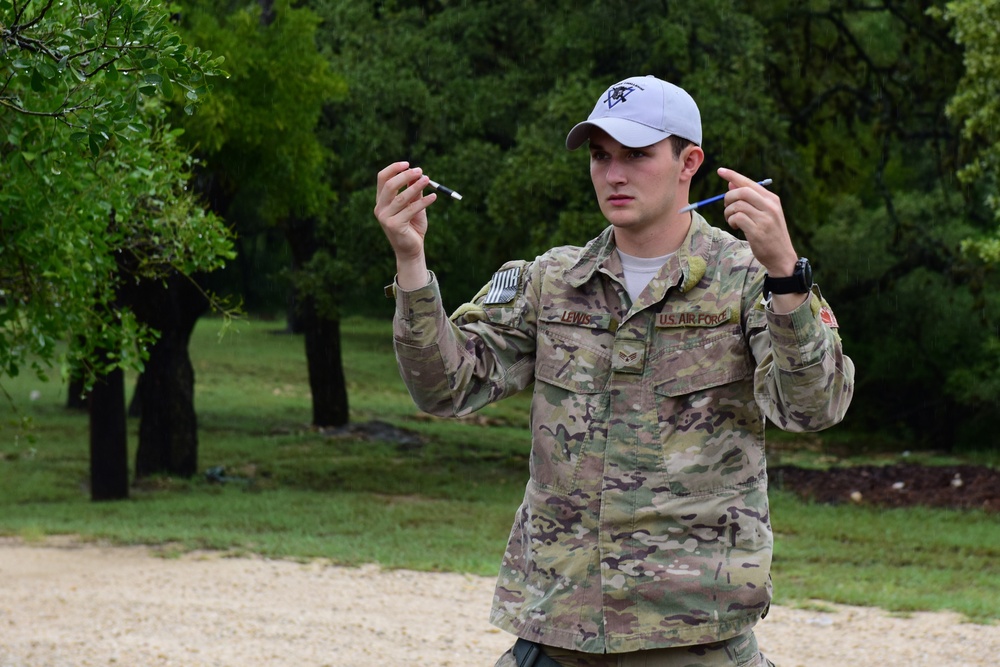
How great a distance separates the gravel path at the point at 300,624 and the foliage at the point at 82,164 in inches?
67.6

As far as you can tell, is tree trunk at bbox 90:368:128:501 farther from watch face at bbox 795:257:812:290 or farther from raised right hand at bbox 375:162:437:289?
watch face at bbox 795:257:812:290

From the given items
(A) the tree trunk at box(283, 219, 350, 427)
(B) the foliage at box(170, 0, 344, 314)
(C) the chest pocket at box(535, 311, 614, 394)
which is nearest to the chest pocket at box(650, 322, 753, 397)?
(C) the chest pocket at box(535, 311, 614, 394)

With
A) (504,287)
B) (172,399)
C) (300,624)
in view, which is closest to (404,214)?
(504,287)

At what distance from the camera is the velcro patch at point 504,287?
3.04 m

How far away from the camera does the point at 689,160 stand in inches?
116

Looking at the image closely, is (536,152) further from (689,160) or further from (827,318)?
(827,318)

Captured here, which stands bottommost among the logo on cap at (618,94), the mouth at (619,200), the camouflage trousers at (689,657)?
the camouflage trousers at (689,657)

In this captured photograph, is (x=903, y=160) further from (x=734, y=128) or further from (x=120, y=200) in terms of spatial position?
(x=120, y=200)

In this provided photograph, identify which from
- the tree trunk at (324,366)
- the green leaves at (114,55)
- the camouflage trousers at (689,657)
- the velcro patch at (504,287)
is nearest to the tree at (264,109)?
the tree trunk at (324,366)

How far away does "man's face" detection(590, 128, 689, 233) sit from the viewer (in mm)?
2844

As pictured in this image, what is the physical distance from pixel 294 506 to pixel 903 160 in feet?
53.2

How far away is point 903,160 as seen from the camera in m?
25.9

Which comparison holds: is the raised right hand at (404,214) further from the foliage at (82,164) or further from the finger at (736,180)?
the foliage at (82,164)

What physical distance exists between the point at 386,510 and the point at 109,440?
10.3ft
